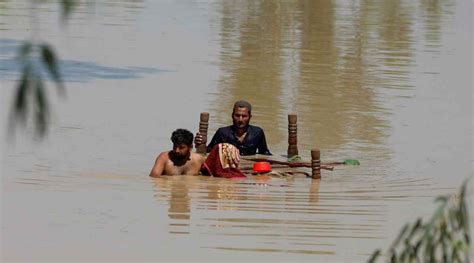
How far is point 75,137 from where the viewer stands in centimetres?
1652

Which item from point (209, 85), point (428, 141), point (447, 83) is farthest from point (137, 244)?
point (447, 83)

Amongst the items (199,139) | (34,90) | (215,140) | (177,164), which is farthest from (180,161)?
(34,90)

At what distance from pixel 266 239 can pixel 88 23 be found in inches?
740

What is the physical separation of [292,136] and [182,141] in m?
1.93

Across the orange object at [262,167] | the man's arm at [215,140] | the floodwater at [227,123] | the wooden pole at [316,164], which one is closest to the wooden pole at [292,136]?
the floodwater at [227,123]

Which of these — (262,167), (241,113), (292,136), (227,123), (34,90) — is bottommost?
(262,167)

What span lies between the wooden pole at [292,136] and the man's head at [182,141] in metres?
1.69

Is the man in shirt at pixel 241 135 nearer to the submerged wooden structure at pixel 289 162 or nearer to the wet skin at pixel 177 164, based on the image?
the submerged wooden structure at pixel 289 162

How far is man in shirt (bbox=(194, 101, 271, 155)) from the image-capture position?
1511 cm

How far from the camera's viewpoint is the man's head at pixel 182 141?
1389cm

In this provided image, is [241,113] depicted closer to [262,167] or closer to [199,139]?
[199,139]

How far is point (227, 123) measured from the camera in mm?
17891

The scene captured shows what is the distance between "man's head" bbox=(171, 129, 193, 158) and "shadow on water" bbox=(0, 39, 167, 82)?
700 cm

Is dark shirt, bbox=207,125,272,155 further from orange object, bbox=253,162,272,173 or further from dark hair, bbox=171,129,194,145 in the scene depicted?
dark hair, bbox=171,129,194,145
